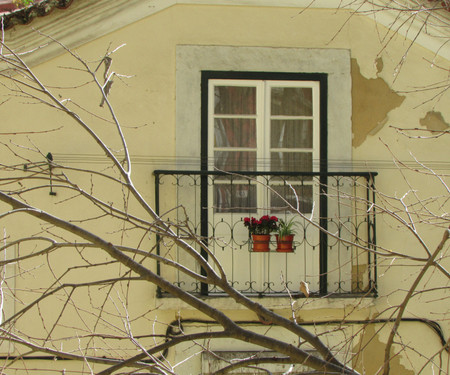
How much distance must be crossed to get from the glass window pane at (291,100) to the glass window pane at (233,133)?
12.0 inches

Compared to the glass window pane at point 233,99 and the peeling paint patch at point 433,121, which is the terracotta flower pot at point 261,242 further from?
the peeling paint patch at point 433,121

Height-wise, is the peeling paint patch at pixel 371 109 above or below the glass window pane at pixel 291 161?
above

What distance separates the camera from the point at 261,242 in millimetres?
7086

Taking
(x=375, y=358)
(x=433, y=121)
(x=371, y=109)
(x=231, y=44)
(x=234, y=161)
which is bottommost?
(x=375, y=358)

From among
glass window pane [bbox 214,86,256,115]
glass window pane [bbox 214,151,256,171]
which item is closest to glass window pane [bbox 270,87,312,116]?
glass window pane [bbox 214,86,256,115]

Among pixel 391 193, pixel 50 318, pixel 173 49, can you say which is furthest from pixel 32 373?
pixel 391 193

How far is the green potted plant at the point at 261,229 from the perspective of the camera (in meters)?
7.05

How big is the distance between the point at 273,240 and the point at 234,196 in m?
0.57

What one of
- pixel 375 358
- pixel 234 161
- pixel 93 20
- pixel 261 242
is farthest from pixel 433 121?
pixel 93 20

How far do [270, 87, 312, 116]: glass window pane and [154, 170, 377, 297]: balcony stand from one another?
665 mm

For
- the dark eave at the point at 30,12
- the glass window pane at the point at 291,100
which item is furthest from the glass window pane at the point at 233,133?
the dark eave at the point at 30,12

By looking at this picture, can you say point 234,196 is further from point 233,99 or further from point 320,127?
→ point 320,127

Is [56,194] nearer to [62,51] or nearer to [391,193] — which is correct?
[62,51]

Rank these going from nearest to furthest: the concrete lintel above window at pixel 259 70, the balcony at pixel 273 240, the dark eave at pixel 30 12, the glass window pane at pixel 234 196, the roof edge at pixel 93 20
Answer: the dark eave at pixel 30 12 < the roof edge at pixel 93 20 < the balcony at pixel 273 240 < the concrete lintel above window at pixel 259 70 < the glass window pane at pixel 234 196
